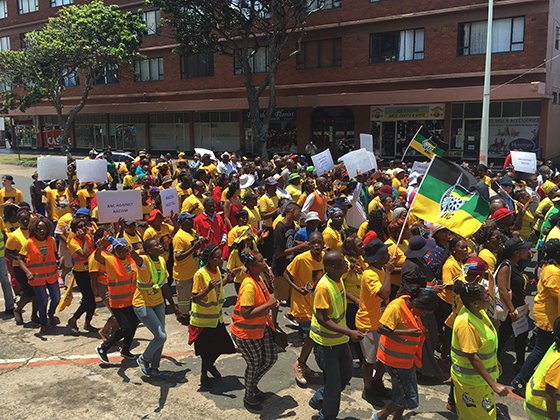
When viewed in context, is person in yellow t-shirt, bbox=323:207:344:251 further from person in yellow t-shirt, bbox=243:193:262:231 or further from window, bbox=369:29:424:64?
window, bbox=369:29:424:64

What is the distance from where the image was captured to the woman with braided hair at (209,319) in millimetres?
5570

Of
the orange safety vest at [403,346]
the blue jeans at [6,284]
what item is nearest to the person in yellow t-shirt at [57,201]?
the blue jeans at [6,284]

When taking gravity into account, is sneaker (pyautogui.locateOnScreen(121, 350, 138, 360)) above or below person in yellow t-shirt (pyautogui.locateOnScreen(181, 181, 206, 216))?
below

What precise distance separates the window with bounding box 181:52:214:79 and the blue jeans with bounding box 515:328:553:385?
104ft

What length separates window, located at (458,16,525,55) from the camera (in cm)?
2400

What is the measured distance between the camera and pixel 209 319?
560 centimetres

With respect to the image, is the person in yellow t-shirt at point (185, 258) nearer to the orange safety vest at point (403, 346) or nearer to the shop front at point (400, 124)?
the orange safety vest at point (403, 346)

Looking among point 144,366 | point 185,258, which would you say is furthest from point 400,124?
point 144,366

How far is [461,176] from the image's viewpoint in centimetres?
569

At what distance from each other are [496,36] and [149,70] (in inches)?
946

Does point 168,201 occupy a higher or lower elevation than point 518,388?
higher

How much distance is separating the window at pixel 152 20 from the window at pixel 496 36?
841 inches

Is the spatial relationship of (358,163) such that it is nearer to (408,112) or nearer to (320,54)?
(408,112)

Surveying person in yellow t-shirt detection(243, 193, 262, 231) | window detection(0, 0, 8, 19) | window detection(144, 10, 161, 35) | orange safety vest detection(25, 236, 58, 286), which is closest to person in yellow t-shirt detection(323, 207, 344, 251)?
person in yellow t-shirt detection(243, 193, 262, 231)
